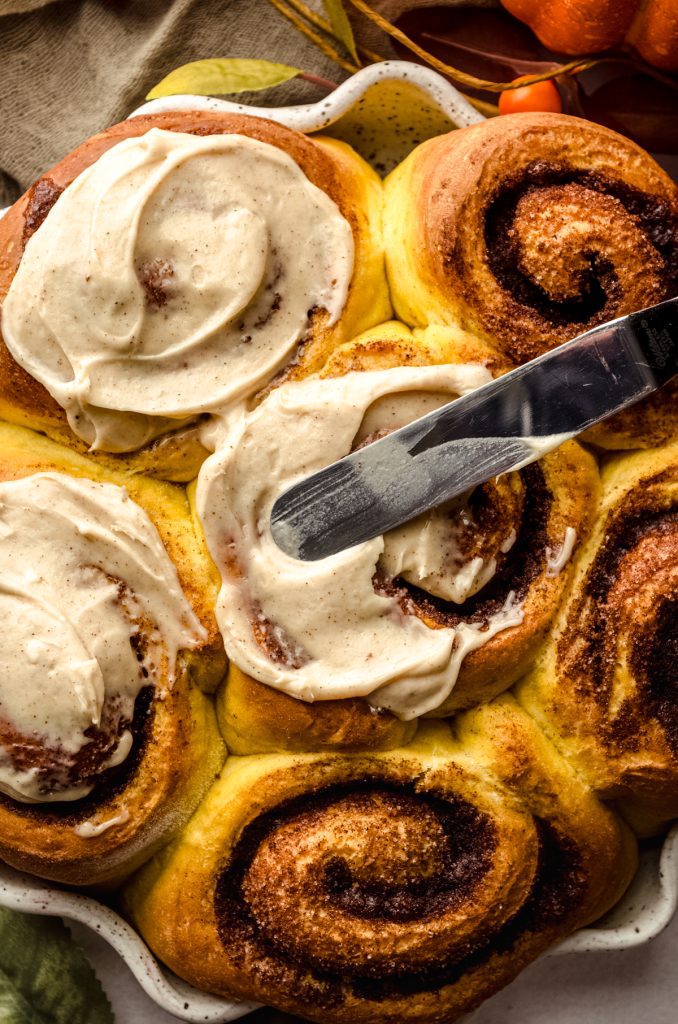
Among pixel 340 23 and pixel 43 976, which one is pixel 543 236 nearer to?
pixel 340 23

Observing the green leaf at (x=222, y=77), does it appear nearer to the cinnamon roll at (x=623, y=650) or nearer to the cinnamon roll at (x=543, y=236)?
the cinnamon roll at (x=543, y=236)

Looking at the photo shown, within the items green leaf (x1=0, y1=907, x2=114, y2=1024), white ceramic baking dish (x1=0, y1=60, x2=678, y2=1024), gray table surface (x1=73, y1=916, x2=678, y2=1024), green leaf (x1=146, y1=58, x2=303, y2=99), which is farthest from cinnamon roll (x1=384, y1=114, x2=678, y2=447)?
green leaf (x1=0, y1=907, x2=114, y2=1024)

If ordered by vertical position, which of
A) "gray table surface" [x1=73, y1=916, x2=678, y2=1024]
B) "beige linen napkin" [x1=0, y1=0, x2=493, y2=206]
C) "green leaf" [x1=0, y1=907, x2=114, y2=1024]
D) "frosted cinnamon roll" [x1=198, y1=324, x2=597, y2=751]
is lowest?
"gray table surface" [x1=73, y1=916, x2=678, y2=1024]

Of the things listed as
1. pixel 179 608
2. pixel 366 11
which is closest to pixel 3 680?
pixel 179 608

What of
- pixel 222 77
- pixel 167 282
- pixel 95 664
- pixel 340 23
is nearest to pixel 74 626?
pixel 95 664

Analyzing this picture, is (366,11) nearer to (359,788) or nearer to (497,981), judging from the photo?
(359,788)

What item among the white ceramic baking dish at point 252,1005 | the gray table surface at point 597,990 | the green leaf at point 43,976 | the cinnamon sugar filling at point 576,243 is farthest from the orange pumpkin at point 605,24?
the green leaf at point 43,976

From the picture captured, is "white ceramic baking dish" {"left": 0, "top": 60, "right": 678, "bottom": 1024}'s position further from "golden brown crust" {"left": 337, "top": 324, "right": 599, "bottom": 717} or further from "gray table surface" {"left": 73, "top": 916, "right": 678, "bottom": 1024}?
"golden brown crust" {"left": 337, "top": 324, "right": 599, "bottom": 717}
